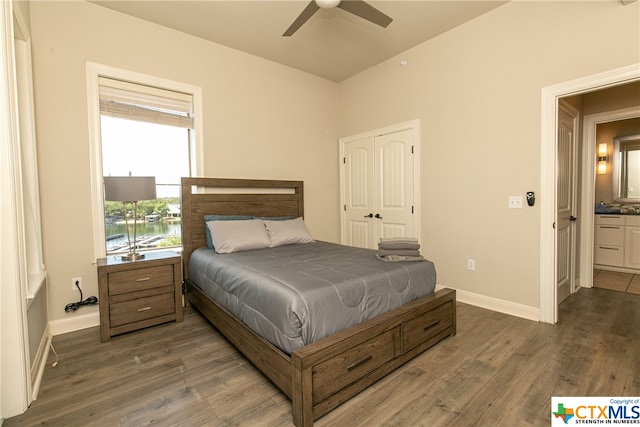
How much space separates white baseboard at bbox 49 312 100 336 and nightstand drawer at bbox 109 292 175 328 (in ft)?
1.63

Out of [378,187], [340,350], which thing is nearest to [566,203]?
[378,187]

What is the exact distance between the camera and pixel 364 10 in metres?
2.40

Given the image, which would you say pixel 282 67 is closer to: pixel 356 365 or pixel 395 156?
pixel 395 156

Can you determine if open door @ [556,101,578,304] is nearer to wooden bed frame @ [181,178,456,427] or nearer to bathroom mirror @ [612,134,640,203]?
wooden bed frame @ [181,178,456,427]

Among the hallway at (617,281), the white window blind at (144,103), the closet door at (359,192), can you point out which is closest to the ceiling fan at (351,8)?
the white window blind at (144,103)

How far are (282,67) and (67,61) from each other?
7.63 ft

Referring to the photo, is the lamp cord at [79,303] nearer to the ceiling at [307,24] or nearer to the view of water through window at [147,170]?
the view of water through window at [147,170]

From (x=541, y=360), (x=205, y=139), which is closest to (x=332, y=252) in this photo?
(x=541, y=360)

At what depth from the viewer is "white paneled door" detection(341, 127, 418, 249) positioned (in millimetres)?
3775

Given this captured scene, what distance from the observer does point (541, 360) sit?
6.81ft

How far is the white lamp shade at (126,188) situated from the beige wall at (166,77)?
426 mm

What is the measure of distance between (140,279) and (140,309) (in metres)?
0.26

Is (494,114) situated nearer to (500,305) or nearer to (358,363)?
(500,305)

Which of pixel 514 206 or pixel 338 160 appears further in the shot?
pixel 338 160
